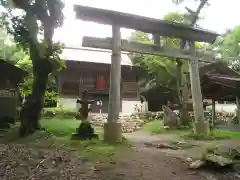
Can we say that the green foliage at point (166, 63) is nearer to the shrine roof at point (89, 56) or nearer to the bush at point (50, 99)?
the shrine roof at point (89, 56)

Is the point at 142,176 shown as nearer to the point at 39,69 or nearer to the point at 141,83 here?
the point at 39,69

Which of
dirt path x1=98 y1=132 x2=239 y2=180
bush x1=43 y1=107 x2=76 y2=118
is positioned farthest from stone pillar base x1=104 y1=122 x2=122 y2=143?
bush x1=43 y1=107 x2=76 y2=118

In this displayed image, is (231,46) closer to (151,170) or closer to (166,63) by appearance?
(166,63)

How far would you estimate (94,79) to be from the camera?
25109mm

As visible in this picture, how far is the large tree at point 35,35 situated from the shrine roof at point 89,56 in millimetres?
11819

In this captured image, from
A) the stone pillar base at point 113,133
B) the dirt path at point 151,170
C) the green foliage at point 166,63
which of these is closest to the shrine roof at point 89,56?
the green foliage at point 166,63

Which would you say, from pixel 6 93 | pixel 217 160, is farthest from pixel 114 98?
pixel 6 93

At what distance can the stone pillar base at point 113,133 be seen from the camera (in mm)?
8922

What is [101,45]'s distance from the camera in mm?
9680

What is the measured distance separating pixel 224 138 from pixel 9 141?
31.7 feet

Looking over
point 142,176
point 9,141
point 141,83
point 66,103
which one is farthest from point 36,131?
point 141,83

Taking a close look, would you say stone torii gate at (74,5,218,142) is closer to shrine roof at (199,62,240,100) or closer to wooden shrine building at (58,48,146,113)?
shrine roof at (199,62,240,100)

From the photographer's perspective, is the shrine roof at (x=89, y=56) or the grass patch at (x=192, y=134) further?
the shrine roof at (x=89, y=56)

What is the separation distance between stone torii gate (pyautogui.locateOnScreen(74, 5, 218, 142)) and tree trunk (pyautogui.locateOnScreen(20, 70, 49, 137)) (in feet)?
9.33
